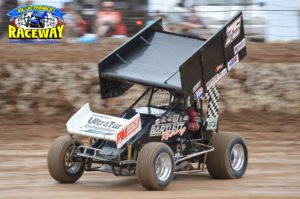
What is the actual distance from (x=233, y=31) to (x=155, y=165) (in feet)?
8.18

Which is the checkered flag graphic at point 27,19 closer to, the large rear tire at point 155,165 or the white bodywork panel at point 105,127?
the white bodywork panel at point 105,127

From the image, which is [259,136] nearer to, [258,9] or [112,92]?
[258,9]

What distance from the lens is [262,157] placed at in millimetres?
12422

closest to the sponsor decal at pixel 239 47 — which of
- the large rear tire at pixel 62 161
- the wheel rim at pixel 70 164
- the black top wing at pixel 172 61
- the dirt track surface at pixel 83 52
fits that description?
the black top wing at pixel 172 61

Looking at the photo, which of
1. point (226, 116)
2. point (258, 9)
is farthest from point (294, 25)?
point (226, 116)

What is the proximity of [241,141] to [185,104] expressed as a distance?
109cm

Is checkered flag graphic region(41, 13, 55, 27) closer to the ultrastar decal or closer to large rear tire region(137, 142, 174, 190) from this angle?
the ultrastar decal

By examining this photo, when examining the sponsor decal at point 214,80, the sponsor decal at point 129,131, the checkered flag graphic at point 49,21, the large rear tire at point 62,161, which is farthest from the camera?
the checkered flag graphic at point 49,21

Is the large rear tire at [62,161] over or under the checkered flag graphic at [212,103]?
under

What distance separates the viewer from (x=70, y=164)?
952 cm

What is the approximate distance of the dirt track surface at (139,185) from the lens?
8.85 m

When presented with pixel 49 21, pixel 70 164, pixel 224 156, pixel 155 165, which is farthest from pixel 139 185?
pixel 49 21

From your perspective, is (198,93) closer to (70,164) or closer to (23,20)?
(70,164)

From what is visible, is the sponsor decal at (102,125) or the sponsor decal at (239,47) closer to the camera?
the sponsor decal at (102,125)
